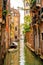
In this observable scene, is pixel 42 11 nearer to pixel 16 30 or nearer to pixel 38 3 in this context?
pixel 38 3

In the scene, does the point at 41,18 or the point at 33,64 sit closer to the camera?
the point at 33,64

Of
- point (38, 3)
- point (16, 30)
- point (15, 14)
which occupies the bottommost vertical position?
point (16, 30)

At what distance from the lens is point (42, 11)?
18484 millimetres

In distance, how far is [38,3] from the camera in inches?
793

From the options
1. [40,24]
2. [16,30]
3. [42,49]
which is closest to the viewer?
[42,49]

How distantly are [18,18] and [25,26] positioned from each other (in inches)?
1050

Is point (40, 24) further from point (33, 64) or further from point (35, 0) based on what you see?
point (33, 64)

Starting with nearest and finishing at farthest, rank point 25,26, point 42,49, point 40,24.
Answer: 1. point 42,49
2. point 40,24
3. point 25,26

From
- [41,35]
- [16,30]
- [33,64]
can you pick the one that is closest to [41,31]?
[41,35]

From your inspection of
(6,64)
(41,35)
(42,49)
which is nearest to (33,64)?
(6,64)

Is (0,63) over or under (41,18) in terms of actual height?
under

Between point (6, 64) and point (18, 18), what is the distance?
153 ft

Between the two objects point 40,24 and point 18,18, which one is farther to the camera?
point 18,18

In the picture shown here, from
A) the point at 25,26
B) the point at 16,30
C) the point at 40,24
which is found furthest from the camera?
the point at 16,30
